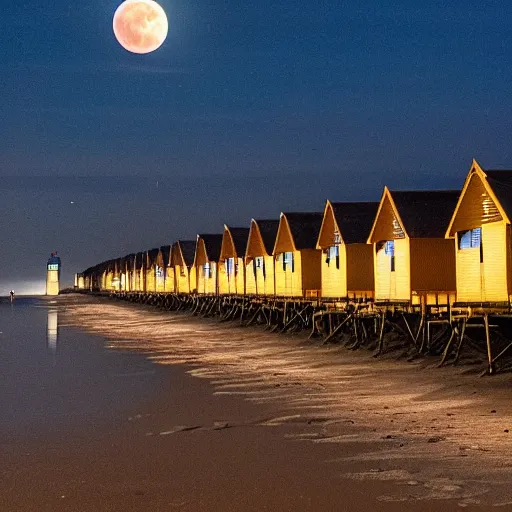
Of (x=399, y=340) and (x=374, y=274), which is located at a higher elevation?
(x=374, y=274)

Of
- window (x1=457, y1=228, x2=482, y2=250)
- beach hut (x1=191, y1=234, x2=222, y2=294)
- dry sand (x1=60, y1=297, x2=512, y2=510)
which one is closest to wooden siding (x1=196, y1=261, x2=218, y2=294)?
beach hut (x1=191, y1=234, x2=222, y2=294)

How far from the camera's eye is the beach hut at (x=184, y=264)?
75463 mm

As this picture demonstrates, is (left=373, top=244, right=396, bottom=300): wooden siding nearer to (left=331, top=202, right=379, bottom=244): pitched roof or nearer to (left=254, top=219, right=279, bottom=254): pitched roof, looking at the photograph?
(left=331, top=202, right=379, bottom=244): pitched roof

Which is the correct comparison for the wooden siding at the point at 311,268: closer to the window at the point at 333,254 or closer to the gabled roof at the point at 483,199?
the window at the point at 333,254

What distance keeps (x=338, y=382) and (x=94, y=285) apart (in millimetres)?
168379

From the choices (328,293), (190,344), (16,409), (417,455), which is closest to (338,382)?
(16,409)

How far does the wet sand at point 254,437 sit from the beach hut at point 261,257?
24.6 meters

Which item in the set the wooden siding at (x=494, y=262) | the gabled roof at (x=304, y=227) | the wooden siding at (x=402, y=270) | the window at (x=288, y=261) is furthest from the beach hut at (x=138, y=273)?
the wooden siding at (x=494, y=262)

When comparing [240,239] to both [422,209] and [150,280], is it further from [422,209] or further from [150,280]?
[150,280]

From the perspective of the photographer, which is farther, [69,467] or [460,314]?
[460,314]

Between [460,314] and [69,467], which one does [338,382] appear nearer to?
[460,314]

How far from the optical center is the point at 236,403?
54.6ft

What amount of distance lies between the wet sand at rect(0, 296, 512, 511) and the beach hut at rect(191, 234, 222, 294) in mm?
40199

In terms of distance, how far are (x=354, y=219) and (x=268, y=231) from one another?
13.6m
